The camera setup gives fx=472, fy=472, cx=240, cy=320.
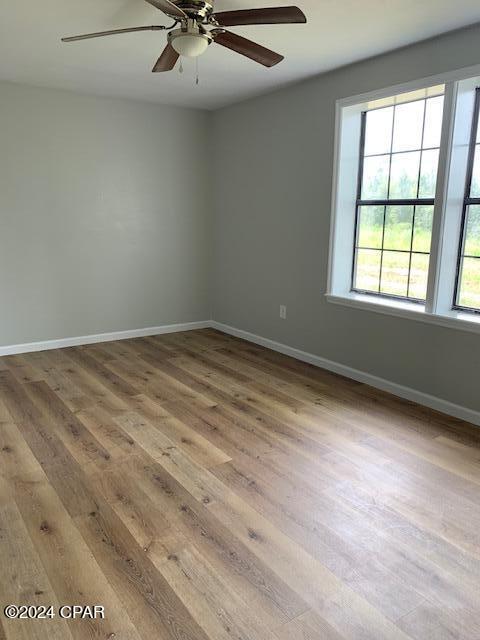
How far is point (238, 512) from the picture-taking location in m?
2.19

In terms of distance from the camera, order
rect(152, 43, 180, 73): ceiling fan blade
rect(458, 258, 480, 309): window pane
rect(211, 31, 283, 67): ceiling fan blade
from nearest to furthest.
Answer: rect(211, 31, 283, 67): ceiling fan blade → rect(152, 43, 180, 73): ceiling fan blade → rect(458, 258, 480, 309): window pane

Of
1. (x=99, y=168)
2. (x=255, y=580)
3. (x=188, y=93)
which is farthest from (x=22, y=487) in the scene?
(x=188, y=93)

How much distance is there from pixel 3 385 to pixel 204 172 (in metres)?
3.18

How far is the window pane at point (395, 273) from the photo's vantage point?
3.62 metres

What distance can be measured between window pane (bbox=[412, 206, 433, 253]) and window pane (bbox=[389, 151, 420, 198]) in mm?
149

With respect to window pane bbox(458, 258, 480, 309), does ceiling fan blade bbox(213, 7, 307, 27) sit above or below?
above

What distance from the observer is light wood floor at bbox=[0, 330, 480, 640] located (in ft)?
5.37

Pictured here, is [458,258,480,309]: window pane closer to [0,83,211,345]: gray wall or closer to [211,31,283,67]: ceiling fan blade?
[211,31,283,67]: ceiling fan blade

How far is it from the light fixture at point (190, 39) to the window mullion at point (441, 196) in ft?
5.49

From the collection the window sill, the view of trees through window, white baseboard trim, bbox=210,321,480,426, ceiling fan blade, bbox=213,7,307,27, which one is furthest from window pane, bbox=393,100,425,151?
white baseboard trim, bbox=210,321,480,426

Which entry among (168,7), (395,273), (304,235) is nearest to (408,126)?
(395,273)

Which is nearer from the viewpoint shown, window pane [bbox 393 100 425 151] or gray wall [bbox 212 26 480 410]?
gray wall [bbox 212 26 480 410]

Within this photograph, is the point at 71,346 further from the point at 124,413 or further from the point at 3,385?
the point at 124,413

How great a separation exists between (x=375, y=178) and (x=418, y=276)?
0.88 meters
